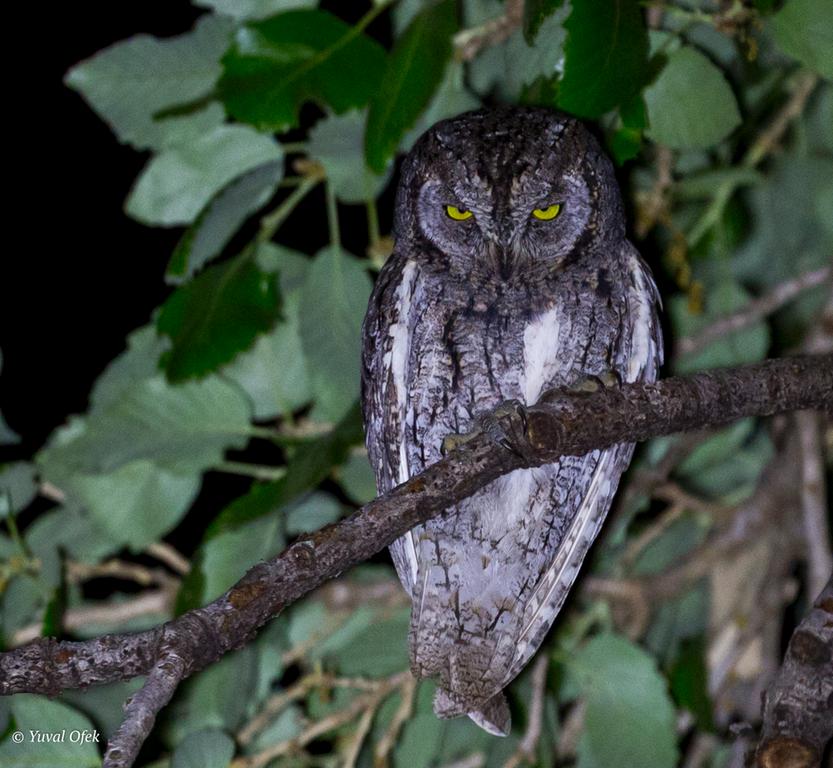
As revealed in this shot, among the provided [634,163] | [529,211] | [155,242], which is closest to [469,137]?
[529,211]

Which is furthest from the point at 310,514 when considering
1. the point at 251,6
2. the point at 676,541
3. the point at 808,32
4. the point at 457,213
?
the point at 808,32

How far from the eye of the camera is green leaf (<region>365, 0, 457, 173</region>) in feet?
4.65

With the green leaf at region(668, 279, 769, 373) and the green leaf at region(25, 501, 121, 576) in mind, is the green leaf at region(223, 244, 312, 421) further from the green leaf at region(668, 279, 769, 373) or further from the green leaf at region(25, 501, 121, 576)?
the green leaf at region(668, 279, 769, 373)

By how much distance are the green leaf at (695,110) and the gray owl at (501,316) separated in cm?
10

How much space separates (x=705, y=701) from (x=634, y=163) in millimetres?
1061

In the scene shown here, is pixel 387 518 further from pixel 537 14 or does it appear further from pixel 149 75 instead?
pixel 149 75

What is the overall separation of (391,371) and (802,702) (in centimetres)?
75

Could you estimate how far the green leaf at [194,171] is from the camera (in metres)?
1.74

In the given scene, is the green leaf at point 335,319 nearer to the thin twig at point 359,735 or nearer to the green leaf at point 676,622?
the thin twig at point 359,735

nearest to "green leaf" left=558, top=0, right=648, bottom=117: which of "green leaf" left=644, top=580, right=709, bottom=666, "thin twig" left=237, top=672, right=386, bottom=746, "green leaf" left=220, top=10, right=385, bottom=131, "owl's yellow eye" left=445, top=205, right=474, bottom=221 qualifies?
"owl's yellow eye" left=445, top=205, right=474, bottom=221

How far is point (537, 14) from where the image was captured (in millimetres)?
1297

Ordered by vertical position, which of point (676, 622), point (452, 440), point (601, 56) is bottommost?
point (676, 622)

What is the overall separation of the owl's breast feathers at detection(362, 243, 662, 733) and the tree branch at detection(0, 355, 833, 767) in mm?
271

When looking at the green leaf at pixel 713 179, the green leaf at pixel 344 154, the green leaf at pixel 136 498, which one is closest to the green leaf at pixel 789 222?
the green leaf at pixel 713 179
